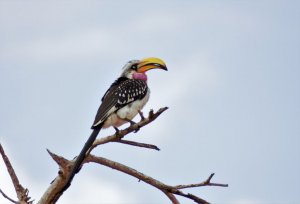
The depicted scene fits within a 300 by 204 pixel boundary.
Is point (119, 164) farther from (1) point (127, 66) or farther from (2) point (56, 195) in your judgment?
(1) point (127, 66)

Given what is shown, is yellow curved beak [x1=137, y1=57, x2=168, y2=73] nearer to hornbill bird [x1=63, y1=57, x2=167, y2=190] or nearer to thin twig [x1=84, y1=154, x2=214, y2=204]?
hornbill bird [x1=63, y1=57, x2=167, y2=190]

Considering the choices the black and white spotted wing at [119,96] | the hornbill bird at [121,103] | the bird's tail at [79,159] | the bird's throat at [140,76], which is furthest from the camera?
the bird's throat at [140,76]

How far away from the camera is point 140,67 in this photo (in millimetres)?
7270

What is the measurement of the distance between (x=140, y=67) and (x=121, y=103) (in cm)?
118

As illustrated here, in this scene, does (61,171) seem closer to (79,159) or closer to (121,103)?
(79,159)

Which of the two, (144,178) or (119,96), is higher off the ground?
(119,96)

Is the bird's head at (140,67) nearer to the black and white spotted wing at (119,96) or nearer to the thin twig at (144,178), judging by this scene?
the black and white spotted wing at (119,96)

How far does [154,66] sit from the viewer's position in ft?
23.6

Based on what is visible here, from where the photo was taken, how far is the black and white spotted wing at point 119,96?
610 centimetres

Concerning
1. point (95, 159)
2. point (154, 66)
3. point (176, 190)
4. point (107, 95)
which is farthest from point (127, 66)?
point (176, 190)

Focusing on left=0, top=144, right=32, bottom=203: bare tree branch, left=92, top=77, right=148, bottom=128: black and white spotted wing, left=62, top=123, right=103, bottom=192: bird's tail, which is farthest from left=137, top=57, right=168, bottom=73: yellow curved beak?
left=0, top=144, right=32, bottom=203: bare tree branch

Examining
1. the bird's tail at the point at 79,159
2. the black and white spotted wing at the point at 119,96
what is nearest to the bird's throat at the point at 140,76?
the black and white spotted wing at the point at 119,96

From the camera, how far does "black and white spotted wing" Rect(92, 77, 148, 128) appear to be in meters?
6.10

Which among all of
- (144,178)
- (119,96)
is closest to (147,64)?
(119,96)
